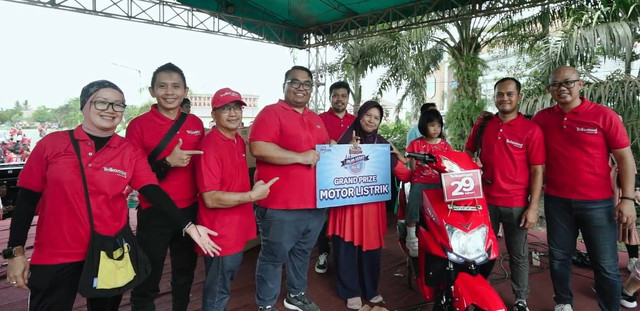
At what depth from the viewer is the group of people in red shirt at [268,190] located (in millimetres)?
1644

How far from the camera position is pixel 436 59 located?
11203 millimetres

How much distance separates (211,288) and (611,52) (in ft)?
22.2

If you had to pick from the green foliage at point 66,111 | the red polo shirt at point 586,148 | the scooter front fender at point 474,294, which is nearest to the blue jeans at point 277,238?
the scooter front fender at point 474,294

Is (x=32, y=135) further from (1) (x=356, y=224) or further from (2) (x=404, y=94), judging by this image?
(1) (x=356, y=224)

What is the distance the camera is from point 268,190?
211 cm

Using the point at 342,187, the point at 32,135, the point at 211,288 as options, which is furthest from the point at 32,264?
the point at 32,135

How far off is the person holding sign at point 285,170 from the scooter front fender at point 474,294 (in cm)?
107

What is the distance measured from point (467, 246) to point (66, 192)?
2.14 meters

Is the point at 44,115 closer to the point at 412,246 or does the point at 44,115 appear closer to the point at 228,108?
the point at 228,108

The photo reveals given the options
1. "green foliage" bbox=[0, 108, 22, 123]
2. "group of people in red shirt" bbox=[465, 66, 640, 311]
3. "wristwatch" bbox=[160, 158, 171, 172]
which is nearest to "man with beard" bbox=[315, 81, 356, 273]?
"group of people in red shirt" bbox=[465, 66, 640, 311]

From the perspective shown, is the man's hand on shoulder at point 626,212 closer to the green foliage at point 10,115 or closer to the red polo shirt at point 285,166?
the red polo shirt at point 285,166

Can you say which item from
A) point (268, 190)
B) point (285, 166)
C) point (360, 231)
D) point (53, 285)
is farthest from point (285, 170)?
point (53, 285)

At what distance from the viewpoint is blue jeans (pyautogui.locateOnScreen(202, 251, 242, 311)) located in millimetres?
2113

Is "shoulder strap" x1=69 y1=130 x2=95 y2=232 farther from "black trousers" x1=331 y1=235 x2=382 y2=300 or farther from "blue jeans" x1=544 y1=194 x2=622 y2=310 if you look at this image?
"blue jeans" x1=544 y1=194 x2=622 y2=310
